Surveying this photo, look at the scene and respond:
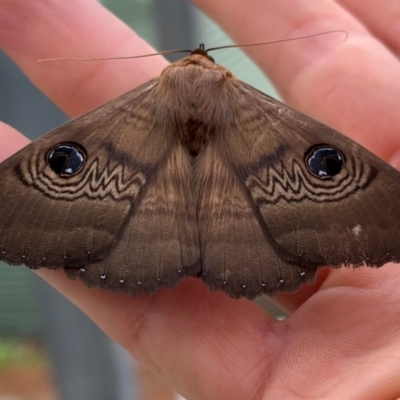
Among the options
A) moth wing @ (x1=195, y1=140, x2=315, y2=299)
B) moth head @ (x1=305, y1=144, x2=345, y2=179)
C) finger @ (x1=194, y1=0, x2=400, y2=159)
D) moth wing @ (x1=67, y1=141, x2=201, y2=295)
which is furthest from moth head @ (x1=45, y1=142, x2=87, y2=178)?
finger @ (x1=194, y1=0, x2=400, y2=159)

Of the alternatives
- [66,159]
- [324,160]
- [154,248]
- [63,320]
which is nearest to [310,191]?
[324,160]

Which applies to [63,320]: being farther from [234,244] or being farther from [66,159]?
[234,244]

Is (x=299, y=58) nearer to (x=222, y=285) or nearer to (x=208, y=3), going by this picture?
(x=208, y=3)

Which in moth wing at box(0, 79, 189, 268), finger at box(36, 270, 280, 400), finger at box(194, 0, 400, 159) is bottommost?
finger at box(36, 270, 280, 400)

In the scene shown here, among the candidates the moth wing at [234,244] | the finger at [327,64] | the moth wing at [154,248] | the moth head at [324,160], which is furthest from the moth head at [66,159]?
the finger at [327,64]

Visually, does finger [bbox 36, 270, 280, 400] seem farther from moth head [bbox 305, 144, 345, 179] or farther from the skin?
moth head [bbox 305, 144, 345, 179]

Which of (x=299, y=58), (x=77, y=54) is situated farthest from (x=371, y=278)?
(x=77, y=54)

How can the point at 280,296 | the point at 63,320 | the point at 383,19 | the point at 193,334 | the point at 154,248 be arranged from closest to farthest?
1. the point at 154,248
2. the point at 193,334
3. the point at 280,296
4. the point at 383,19
5. the point at 63,320

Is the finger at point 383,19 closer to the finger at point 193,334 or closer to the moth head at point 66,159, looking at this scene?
the finger at point 193,334
